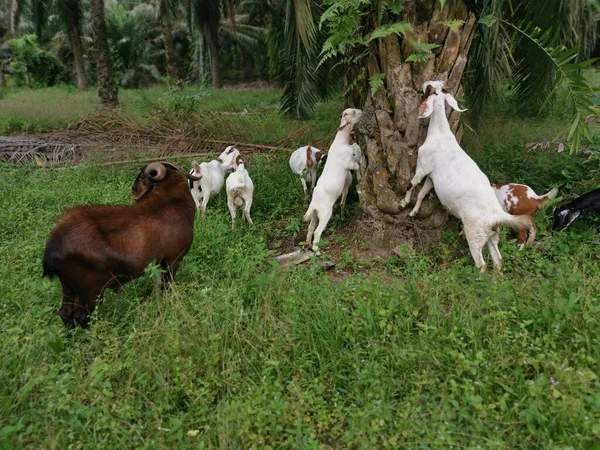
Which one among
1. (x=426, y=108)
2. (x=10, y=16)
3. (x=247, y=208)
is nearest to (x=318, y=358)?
(x=426, y=108)

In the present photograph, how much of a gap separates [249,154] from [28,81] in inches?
906

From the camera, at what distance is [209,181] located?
5.80 metres

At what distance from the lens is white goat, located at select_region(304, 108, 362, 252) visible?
15.0 ft

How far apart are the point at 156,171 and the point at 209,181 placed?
202 cm

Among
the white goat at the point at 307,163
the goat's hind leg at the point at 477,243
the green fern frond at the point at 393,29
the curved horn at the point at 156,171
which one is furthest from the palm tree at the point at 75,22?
the goat's hind leg at the point at 477,243

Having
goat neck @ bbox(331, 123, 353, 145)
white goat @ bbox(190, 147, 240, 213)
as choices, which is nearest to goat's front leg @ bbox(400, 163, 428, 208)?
goat neck @ bbox(331, 123, 353, 145)

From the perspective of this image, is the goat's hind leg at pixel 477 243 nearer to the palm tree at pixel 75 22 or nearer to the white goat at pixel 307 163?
the white goat at pixel 307 163

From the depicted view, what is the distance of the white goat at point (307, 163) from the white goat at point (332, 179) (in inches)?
32.7

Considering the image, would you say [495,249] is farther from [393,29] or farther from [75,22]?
[75,22]

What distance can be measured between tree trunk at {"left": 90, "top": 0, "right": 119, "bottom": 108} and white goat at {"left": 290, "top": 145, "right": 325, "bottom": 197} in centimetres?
808

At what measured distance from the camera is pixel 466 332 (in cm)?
288

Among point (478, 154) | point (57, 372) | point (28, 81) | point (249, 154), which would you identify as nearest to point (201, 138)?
point (249, 154)

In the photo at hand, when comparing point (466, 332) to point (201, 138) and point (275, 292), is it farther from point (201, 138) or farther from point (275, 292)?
point (201, 138)

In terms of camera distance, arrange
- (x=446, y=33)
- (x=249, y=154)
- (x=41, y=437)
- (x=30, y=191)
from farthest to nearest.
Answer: (x=249, y=154) → (x=30, y=191) → (x=446, y=33) → (x=41, y=437)
